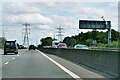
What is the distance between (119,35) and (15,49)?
4999 inches

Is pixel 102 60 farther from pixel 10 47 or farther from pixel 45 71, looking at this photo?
pixel 10 47

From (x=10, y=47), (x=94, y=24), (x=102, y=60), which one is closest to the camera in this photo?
(x=102, y=60)

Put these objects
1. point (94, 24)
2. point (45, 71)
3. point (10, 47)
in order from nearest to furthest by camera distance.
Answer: point (45, 71) → point (10, 47) → point (94, 24)

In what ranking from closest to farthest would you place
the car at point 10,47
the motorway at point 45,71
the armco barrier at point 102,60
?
the armco barrier at point 102,60 < the motorway at point 45,71 < the car at point 10,47

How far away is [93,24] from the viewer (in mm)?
74688

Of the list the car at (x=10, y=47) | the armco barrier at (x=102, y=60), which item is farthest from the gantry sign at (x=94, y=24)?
the armco barrier at (x=102, y=60)

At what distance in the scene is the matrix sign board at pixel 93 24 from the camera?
242ft

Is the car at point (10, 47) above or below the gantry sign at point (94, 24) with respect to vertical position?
below

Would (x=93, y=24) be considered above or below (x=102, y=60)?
above

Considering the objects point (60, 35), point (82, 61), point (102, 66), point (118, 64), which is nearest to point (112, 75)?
point (118, 64)

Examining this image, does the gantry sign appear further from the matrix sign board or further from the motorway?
the motorway

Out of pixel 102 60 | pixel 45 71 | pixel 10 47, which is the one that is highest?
pixel 10 47

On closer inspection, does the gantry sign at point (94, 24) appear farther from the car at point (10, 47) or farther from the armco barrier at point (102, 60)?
the armco barrier at point (102, 60)

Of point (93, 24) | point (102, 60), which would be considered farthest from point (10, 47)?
point (93, 24)
